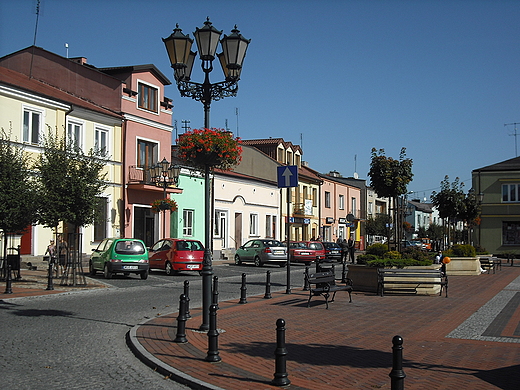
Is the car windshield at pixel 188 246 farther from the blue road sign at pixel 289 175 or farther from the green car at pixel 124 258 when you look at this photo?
the blue road sign at pixel 289 175

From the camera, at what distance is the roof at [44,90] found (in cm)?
2504

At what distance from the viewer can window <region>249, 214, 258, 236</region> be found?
139 ft

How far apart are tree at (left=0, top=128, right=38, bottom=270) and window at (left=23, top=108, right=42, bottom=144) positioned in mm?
6975

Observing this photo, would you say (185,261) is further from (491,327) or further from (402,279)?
(491,327)

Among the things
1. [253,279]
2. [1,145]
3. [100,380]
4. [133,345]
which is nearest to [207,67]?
[133,345]

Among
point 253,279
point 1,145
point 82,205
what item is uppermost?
point 1,145

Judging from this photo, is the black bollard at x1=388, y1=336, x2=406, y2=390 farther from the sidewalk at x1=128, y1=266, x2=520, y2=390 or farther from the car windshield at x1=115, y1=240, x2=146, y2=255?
the car windshield at x1=115, y1=240, x2=146, y2=255

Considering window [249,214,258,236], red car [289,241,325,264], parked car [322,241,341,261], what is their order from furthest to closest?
window [249,214,258,236]
parked car [322,241,341,261]
red car [289,241,325,264]

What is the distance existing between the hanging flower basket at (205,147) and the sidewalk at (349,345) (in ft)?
10.1

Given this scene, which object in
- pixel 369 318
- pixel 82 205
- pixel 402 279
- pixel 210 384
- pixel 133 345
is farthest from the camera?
pixel 82 205

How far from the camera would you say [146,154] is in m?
32.3

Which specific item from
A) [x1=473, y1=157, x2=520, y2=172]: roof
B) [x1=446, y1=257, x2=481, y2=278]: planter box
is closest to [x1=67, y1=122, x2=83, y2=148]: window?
[x1=446, y1=257, x2=481, y2=278]: planter box

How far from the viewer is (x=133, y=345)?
8.74 metres

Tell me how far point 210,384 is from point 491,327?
20.2ft
